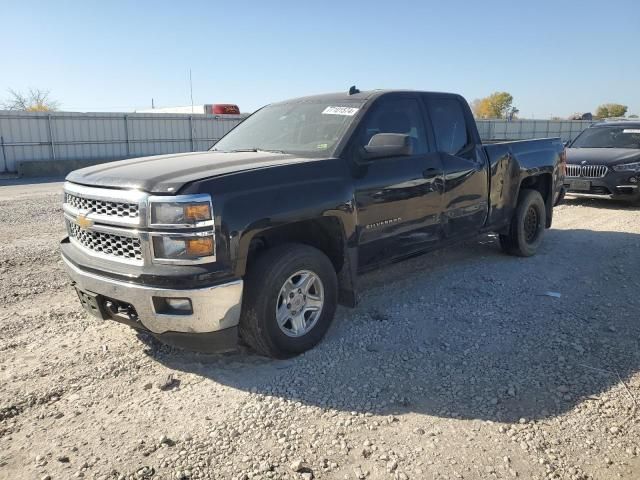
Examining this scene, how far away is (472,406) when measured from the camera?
3211 millimetres

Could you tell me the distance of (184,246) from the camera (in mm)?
3150

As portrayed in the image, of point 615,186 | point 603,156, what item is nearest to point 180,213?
point 615,186

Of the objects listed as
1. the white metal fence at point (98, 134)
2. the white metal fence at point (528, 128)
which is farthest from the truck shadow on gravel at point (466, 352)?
the white metal fence at point (528, 128)

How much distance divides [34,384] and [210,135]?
2369 centimetres

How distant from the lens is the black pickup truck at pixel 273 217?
125 inches

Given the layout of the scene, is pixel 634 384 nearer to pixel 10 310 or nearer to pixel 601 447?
pixel 601 447

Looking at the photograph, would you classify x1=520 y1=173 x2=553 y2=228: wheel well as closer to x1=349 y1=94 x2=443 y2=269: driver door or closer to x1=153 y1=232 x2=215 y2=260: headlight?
x1=349 y1=94 x2=443 y2=269: driver door

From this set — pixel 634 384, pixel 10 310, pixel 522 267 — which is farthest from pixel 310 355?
pixel 522 267

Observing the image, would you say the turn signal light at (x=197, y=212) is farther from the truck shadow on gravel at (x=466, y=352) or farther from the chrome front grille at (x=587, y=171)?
the chrome front grille at (x=587, y=171)

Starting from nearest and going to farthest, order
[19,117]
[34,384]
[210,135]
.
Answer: [34,384] → [19,117] → [210,135]

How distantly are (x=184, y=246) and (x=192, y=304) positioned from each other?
36 centimetres

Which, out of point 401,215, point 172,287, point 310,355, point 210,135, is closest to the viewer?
point 172,287

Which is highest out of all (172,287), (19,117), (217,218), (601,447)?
(19,117)

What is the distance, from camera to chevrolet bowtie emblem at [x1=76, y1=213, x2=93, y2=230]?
11.5 feet
